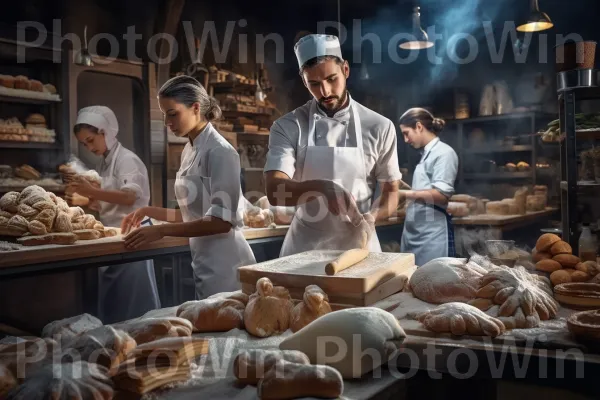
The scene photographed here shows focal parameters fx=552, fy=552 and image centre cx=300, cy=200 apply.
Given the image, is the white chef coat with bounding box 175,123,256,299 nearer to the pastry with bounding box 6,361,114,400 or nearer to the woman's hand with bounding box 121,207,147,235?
the woman's hand with bounding box 121,207,147,235

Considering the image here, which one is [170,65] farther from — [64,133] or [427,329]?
[427,329]

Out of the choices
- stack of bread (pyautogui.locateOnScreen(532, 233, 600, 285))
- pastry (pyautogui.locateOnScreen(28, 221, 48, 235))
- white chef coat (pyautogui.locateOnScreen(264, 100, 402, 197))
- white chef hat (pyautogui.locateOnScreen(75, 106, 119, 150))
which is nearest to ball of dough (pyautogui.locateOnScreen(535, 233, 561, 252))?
stack of bread (pyautogui.locateOnScreen(532, 233, 600, 285))

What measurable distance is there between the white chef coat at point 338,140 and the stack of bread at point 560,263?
3.25 ft

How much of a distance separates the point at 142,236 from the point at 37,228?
0.57 m

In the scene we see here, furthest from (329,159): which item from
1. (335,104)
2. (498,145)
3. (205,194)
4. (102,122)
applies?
(498,145)

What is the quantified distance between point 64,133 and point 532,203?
5.31m

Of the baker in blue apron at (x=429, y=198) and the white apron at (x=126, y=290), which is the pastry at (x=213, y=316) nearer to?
the white apron at (x=126, y=290)

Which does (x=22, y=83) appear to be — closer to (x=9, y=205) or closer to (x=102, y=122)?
(x=102, y=122)

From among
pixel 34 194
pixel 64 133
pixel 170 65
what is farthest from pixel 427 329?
pixel 170 65

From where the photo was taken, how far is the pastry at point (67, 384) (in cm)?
94

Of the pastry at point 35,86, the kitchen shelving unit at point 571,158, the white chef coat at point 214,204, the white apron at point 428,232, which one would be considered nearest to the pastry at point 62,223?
the white chef coat at point 214,204

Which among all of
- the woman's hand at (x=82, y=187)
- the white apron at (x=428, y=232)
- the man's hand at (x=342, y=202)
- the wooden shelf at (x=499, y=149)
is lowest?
→ the white apron at (x=428, y=232)

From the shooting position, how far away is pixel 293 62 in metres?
7.62

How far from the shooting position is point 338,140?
282cm
